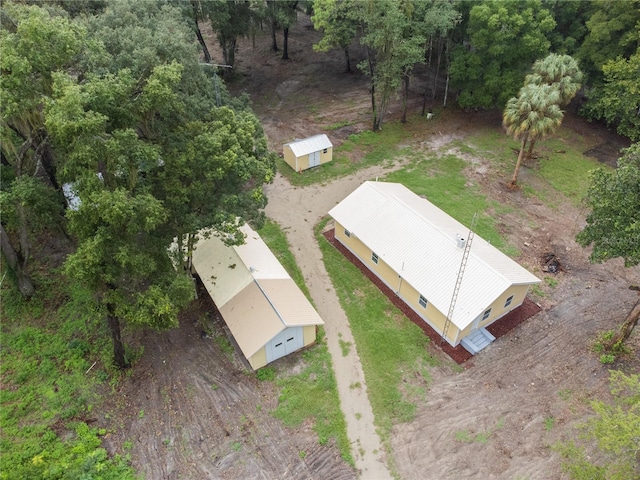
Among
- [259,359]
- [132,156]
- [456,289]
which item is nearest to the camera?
[132,156]

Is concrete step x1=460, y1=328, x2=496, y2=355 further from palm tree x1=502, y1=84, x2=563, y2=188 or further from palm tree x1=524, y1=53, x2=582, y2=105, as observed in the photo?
palm tree x1=524, y1=53, x2=582, y2=105

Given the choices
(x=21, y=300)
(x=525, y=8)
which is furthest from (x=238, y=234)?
(x=525, y=8)

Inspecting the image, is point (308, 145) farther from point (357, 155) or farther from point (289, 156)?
point (357, 155)

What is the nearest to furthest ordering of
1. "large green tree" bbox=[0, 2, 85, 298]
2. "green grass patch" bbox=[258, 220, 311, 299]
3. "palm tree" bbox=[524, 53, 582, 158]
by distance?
"large green tree" bbox=[0, 2, 85, 298], "green grass patch" bbox=[258, 220, 311, 299], "palm tree" bbox=[524, 53, 582, 158]

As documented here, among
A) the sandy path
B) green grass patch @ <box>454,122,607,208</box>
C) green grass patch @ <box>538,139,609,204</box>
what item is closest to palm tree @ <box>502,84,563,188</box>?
green grass patch @ <box>454,122,607,208</box>

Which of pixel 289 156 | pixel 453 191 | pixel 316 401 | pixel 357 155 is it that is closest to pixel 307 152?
pixel 289 156

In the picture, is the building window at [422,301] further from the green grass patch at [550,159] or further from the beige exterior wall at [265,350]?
the green grass patch at [550,159]
